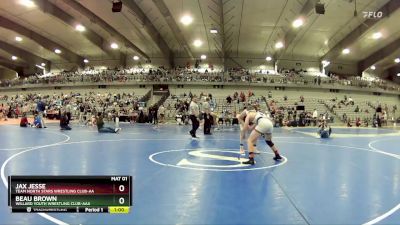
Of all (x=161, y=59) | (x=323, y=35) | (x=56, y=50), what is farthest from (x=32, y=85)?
(x=323, y=35)

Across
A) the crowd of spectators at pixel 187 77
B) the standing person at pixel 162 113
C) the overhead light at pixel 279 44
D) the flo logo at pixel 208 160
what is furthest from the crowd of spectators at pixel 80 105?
the flo logo at pixel 208 160

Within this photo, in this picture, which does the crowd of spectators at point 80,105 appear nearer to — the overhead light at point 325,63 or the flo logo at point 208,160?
the flo logo at point 208,160

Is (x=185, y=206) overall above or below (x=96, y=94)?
below

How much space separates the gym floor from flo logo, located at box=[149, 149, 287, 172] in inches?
0.9

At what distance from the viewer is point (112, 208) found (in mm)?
2836

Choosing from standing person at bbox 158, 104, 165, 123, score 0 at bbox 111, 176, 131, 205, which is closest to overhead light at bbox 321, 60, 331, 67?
standing person at bbox 158, 104, 165, 123

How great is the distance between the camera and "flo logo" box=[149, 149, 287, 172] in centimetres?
755

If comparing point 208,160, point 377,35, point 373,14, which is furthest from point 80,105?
point 377,35

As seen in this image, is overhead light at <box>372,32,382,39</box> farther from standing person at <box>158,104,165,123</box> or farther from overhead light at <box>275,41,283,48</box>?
standing person at <box>158,104,165,123</box>

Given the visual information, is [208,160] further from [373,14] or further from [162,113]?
[162,113]

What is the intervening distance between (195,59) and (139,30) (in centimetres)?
1247

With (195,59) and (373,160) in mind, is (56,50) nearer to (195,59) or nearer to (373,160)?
(195,59)
